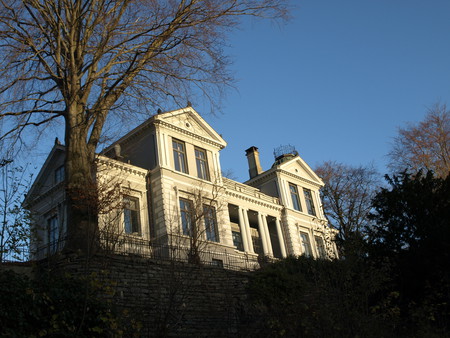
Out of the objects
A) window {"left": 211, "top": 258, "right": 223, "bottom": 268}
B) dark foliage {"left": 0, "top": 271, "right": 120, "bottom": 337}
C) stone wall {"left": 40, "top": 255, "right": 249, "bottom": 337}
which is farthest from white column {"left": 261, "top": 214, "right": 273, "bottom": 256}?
dark foliage {"left": 0, "top": 271, "right": 120, "bottom": 337}

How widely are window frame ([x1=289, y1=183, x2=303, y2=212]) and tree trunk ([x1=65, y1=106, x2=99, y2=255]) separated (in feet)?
72.0

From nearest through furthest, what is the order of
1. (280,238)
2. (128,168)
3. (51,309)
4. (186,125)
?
(51,309) → (128,168) → (186,125) → (280,238)

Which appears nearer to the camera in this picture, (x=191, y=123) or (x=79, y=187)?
(x=79, y=187)

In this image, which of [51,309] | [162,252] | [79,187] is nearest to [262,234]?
[162,252]

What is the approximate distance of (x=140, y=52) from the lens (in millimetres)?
15641

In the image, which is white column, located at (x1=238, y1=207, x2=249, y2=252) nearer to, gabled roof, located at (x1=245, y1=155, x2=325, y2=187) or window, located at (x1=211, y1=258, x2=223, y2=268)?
gabled roof, located at (x1=245, y1=155, x2=325, y2=187)

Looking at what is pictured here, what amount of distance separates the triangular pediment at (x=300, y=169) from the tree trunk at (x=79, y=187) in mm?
22055

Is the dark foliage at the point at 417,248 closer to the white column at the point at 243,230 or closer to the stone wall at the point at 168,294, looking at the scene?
the stone wall at the point at 168,294

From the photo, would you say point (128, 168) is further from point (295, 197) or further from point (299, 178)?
point (299, 178)

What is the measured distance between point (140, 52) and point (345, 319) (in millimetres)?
9628

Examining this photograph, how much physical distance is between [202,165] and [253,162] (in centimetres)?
962

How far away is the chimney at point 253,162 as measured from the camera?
37.8 m

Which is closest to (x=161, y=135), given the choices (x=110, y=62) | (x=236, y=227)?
(x=236, y=227)

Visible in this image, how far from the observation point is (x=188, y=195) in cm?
2686
